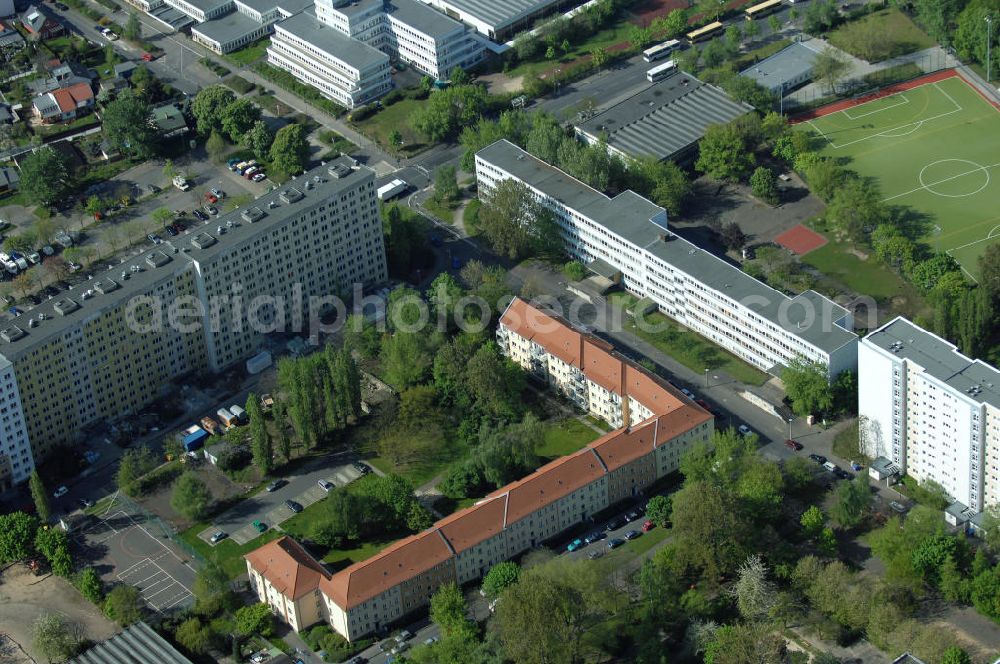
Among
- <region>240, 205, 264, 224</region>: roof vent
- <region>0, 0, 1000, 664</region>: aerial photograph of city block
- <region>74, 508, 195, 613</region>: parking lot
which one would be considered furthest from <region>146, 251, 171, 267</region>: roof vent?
<region>74, 508, 195, 613</region>: parking lot

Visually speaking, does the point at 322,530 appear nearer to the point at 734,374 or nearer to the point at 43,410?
the point at 43,410

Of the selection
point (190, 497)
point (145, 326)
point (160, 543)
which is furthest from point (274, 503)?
point (145, 326)

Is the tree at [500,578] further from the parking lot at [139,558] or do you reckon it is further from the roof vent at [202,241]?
the roof vent at [202,241]

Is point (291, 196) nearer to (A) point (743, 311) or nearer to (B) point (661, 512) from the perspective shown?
(A) point (743, 311)

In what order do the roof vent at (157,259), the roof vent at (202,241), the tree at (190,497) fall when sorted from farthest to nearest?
the roof vent at (202,241), the roof vent at (157,259), the tree at (190,497)

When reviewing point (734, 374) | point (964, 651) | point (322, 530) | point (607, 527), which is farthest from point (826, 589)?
point (322, 530)

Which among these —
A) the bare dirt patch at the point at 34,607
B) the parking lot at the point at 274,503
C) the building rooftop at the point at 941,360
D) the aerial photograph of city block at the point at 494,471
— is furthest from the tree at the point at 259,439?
the building rooftop at the point at 941,360

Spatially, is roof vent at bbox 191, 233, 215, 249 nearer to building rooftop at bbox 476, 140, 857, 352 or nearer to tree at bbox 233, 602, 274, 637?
tree at bbox 233, 602, 274, 637
